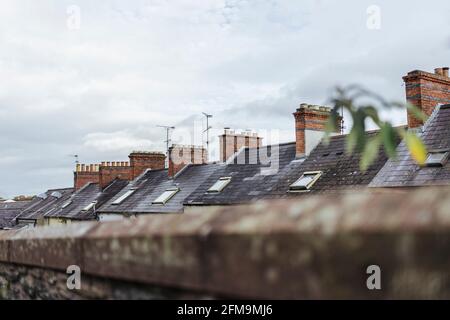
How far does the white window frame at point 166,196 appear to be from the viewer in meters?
23.1

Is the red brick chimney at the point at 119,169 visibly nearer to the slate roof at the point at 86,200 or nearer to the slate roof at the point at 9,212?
the slate roof at the point at 86,200

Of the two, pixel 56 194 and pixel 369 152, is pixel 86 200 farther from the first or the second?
pixel 369 152

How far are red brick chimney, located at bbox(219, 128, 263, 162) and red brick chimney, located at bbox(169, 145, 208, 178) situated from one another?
129 inches

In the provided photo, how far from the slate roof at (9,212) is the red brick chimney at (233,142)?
20.1 m

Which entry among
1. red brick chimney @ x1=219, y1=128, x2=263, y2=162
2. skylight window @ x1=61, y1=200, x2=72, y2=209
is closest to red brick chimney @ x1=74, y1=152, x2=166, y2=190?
skylight window @ x1=61, y1=200, x2=72, y2=209

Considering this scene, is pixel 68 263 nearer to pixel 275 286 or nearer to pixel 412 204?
pixel 275 286

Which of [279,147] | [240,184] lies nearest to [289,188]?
[240,184]

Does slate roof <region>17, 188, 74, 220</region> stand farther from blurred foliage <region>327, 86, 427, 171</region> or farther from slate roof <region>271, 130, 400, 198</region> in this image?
blurred foliage <region>327, 86, 427, 171</region>

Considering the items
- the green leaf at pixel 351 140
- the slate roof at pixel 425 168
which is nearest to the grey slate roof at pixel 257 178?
the slate roof at pixel 425 168

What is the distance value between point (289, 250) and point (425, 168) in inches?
525

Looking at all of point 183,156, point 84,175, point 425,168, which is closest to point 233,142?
point 183,156

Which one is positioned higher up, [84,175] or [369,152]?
[84,175]

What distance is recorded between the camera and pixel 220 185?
837 inches

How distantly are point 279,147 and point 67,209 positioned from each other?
16.0m
